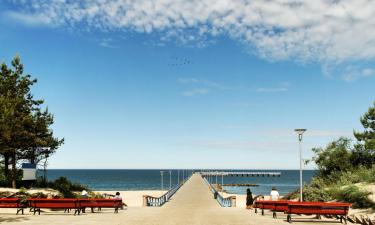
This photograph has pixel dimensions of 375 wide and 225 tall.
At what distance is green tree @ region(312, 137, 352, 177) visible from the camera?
146ft

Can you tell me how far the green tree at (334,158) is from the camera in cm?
4456

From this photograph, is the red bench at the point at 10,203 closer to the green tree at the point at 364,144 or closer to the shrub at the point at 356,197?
the shrub at the point at 356,197

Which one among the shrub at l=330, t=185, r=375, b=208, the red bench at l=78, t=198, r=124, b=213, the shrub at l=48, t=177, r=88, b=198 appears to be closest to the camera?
the shrub at l=330, t=185, r=375, b=208

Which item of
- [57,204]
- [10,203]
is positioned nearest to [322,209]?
[57,204]

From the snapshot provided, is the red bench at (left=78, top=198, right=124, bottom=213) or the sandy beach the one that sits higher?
the red bench at (left=78, top=198, right=124, bottom=213)

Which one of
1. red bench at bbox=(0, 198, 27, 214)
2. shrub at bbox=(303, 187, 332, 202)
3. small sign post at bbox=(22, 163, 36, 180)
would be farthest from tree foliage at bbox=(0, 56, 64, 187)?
shrub at bbox=(303, 187, 332, 202)

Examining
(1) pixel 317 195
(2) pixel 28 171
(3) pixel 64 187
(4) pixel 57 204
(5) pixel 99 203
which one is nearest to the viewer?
(4) pixel 57 204

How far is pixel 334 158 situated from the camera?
44.8 meters

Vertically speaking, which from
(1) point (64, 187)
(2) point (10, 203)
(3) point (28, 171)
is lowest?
(1) point (64, 187)

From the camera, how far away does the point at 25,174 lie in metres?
35.2

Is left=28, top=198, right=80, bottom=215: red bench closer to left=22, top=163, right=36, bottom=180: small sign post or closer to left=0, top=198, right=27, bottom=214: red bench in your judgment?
left=0, top=198, right=27, bottom=214: red bench

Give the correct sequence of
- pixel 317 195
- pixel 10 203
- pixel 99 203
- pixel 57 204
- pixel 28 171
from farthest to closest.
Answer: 1. pixel 28 171
2. pixel 317 195
3. pixel 99 203
4. pixel 10 203
5. pixel 57 204

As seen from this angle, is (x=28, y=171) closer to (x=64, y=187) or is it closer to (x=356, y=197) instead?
(x=64, y=187)

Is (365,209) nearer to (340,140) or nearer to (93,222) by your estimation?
(93,222)
